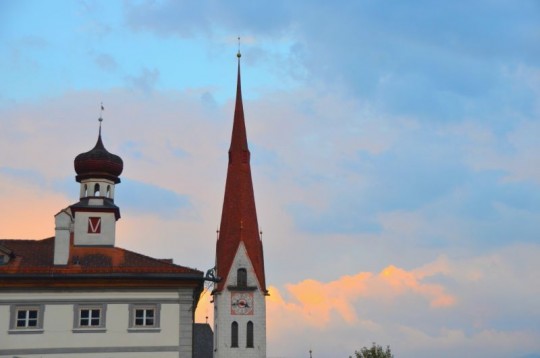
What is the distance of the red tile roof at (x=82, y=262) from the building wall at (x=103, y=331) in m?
1.04

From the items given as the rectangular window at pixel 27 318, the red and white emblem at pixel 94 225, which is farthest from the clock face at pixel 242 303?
the rectangular window at pixel 27 318

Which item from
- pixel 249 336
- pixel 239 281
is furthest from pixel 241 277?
pixel 249 336

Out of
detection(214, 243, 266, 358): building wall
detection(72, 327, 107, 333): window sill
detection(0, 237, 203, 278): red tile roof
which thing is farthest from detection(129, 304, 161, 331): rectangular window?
detection(214, 243, 266, 358): building wall

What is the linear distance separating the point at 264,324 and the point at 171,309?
36.0 meters

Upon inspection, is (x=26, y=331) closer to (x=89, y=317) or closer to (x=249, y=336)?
(x=89, y=317)

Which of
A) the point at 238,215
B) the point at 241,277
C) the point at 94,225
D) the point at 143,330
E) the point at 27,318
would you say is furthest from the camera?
the point at 238,215

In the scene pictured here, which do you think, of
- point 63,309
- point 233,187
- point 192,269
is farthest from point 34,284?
point 233,187

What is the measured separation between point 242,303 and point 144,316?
36.1m

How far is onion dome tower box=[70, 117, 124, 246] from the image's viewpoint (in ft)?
140

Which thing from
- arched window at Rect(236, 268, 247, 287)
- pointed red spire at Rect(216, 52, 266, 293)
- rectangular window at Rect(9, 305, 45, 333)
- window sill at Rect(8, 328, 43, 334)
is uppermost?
pointed red spire at Rect(216, 52, 266, 293)

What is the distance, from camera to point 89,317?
1543 inches

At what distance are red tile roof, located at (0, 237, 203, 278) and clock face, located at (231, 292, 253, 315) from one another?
34133 mm

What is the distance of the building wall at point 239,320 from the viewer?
242 feet

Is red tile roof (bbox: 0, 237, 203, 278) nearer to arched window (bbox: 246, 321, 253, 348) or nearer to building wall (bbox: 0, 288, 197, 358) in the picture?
building wall (bbox: 0, 288, 197, 358)
